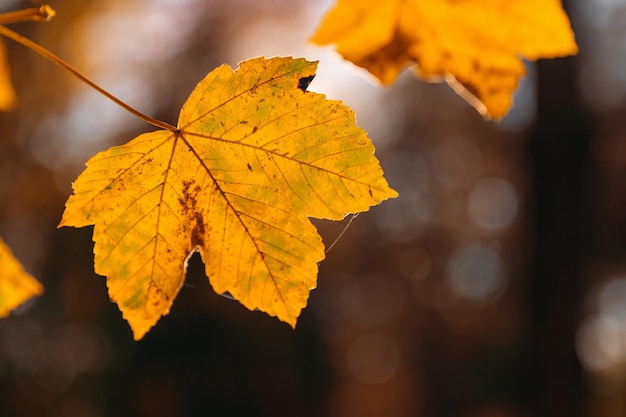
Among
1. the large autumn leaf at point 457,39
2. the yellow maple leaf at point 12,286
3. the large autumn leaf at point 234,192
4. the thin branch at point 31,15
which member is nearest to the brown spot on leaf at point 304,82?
the large autumn leaf at point 234,192

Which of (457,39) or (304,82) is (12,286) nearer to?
(304,82)

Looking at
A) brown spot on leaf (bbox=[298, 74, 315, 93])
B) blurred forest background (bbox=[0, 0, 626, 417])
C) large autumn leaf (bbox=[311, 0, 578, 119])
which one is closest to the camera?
brown spot on leaf (bbox=[298, 74, 315, 93])

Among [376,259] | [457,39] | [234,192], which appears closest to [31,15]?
[234,192]

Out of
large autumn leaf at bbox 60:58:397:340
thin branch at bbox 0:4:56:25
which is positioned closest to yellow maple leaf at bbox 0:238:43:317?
large autumn leaf at bbox 60:58:397:340

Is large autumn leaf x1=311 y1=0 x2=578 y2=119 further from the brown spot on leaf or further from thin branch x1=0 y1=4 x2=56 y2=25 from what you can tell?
thin branch x1=0 y1=4 x2=56 y2=25

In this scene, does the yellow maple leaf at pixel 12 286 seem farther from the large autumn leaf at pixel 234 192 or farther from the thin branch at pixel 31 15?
the thin branch at pixel 31 15

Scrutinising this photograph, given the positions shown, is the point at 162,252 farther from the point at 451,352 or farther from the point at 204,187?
the point at 451,352
